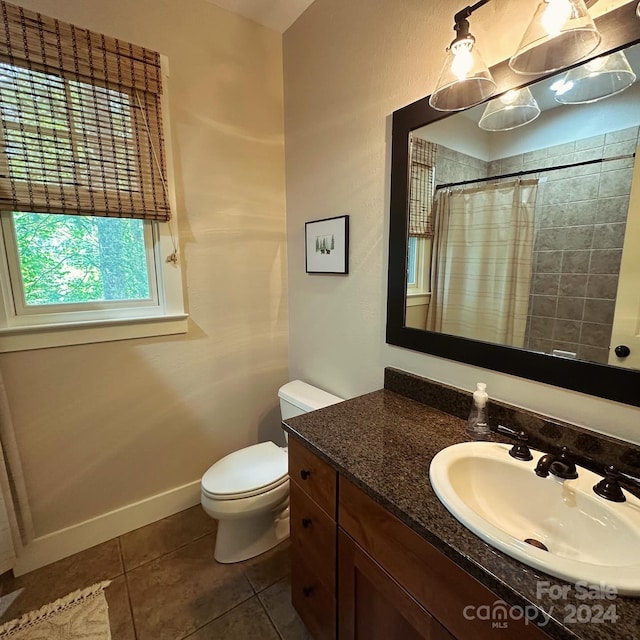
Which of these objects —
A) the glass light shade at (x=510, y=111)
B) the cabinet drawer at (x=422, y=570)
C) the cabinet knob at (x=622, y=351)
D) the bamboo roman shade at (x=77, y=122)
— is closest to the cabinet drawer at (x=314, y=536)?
the cabinet drawer at (x=422, y=570)

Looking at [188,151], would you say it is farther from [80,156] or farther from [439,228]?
[439,228]

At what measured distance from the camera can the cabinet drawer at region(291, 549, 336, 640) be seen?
1.03 meters

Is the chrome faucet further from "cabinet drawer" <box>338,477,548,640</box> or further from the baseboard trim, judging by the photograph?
the baseboard trim

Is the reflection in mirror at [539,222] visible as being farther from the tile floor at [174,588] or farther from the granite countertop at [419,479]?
the tile floor at [174,588]

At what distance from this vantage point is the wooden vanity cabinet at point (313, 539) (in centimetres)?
98

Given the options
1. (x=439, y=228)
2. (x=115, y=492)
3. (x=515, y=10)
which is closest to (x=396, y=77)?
(x=515, y=10)

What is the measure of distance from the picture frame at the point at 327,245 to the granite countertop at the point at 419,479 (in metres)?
0.66

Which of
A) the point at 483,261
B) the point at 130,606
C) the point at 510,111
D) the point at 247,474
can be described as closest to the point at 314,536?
the point at 247,474

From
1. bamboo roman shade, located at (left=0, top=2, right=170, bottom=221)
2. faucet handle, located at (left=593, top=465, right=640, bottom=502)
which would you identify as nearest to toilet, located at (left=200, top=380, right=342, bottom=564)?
faucet handle, located at (left=593, top=465, right=640, bottom=502)

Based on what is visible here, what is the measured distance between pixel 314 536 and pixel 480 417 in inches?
25.7

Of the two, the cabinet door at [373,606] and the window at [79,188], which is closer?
the cabinet door at [373,606]

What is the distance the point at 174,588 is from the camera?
143 cm

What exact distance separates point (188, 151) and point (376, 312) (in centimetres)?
125

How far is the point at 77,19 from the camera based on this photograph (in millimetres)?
1354
